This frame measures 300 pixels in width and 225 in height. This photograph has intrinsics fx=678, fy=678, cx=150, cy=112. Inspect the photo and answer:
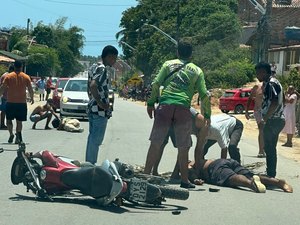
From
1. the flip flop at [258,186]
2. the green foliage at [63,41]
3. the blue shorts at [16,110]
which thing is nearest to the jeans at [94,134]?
the flip flop at [258,186]

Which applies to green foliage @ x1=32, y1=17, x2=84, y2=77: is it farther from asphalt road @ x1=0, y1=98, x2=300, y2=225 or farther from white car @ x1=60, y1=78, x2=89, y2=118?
asphalt road @ x1=0, y1=98, x2=300, y2=225

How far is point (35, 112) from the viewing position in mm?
20734

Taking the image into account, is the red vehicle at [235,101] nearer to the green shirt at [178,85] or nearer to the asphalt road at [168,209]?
the asphalt road at [168,209]

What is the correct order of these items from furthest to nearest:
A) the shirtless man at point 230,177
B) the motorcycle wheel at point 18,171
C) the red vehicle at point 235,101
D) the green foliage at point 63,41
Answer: the green foliage at point 63,41 < the red vehicle at point 235,101 < the shirtless man at point 230,177 < the motorcycle wheel at point 18,171

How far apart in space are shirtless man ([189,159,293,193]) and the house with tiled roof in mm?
48756

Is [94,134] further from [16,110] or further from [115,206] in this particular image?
[16,110]

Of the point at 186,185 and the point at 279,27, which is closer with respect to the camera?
the point at 186,185

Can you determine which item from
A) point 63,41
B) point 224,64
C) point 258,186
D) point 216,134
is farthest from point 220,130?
point 63,41

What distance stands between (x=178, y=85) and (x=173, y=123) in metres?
0.56

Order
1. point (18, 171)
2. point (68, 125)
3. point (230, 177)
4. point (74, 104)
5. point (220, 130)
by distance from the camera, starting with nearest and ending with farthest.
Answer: point (18, 171) < point (230, 177) < point (220, 130) < point (68, 125) < point (74, 104)

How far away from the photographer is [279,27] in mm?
77000

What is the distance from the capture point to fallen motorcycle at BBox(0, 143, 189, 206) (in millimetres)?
8016

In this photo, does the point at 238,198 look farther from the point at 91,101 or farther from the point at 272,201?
the point at 91,101

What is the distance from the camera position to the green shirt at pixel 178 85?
32.1 ft
